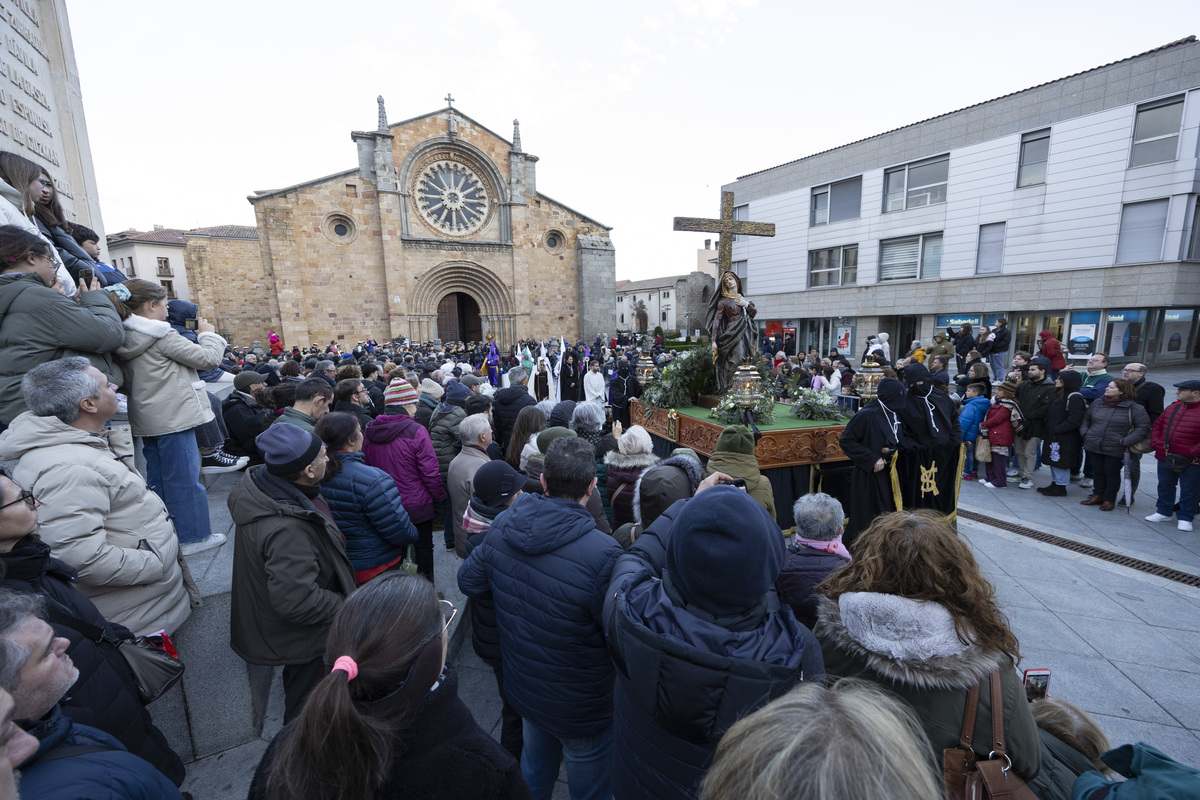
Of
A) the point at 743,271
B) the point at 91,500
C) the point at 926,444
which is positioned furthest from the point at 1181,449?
the point at 743,271

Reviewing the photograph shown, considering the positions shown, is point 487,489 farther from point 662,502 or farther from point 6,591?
point 6,591

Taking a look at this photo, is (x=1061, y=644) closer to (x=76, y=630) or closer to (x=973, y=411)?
(x=973, y=411)

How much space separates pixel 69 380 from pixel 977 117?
66.5 feet

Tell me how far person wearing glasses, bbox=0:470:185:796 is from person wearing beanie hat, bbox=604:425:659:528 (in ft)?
7.83

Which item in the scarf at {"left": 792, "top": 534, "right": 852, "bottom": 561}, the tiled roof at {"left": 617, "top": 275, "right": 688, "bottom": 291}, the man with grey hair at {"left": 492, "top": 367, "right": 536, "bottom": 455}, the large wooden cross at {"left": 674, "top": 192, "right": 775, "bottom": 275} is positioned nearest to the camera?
the scarf at {"left": 792, "top": 534, "right": 852, "bottom": 561}

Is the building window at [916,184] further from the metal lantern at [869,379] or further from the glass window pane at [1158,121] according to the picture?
the metal lantern at [869,379]

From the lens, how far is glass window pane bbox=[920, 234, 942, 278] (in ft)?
52.2

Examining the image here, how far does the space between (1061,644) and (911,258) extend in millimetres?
16216

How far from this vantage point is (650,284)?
57.5 m

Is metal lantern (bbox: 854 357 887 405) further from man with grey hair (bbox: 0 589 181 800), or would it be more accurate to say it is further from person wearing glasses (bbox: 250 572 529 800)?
man with grey hair (bbox: 0 589 181 800)

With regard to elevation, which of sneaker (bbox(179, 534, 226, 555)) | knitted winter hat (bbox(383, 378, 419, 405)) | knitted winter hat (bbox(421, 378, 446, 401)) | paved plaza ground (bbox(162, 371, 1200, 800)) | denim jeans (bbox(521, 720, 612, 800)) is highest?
knitted winter hat (bbox(383, 378, 419, 405))

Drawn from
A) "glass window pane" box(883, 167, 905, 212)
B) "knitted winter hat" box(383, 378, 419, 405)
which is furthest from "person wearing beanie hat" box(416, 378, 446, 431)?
"glass window pane" box(883, 167, 905, 212)

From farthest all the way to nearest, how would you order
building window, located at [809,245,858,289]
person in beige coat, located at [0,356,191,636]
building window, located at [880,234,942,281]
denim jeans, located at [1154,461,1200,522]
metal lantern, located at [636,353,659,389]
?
building window, located at [809,245,858,289]
building window, located at [880,234,942,281]
metal lantern, located at [636,353,659,389]
denim jeans, located at [1154,461,1200,522]
person in beige coat, located at [0,356,191,636]

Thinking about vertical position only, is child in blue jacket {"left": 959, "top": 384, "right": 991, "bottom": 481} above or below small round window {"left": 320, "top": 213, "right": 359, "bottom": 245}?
below
